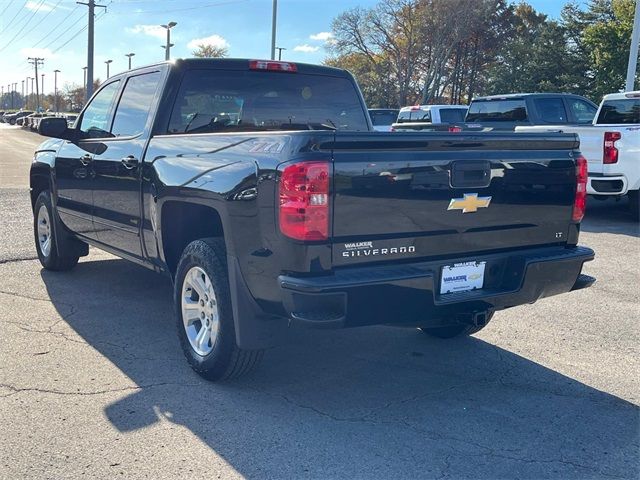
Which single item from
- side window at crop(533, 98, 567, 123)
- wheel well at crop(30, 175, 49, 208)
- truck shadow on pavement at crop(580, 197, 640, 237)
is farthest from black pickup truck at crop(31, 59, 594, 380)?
side window at crop(533, 98, 567, 123)

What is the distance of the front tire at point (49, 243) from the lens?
6.77 metres

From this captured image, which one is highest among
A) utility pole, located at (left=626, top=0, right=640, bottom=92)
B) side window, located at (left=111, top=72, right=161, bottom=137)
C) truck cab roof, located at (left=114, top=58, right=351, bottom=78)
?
utility pole, located at (left=626, top=0, right=640, bottom=92)

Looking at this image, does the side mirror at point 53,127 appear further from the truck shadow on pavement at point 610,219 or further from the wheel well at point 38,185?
the truck shadow on pavement at point 610,219

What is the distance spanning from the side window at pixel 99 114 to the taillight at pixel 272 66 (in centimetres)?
133

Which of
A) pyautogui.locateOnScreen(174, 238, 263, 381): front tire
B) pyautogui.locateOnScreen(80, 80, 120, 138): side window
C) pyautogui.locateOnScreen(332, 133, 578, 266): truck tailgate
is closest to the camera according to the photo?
pyautogui.locateOnScreen(332, 133, 578, 266): truck tailgate

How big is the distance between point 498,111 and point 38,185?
11030mm

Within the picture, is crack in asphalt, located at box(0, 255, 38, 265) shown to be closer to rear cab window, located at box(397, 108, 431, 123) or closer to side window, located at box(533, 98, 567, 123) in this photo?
side window, located at box(533, 98, 567, 123)

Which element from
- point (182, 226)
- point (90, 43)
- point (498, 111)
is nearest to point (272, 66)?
point (182, 226)

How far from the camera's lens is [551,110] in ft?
47.2

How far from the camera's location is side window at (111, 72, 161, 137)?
5.11m

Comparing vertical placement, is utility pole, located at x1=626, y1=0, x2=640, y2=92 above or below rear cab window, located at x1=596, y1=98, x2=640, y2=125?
above

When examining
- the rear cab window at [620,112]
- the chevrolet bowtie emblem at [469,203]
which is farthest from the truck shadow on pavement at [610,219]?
the chevrolet bowtie emblem at [469,203]

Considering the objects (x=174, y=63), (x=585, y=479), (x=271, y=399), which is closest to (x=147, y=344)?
(x=271, y=399)

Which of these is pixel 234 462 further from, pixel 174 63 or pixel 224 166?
pixel 174 63
